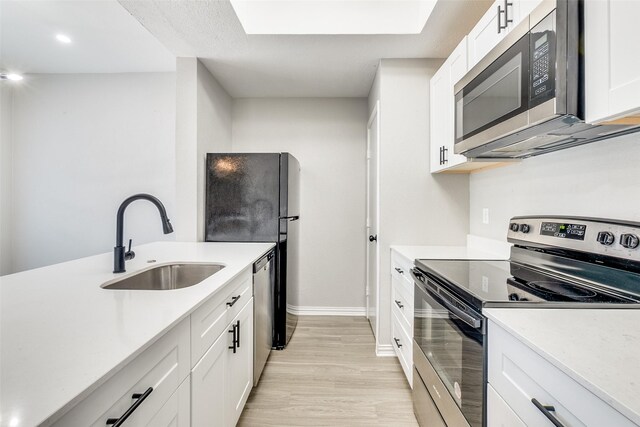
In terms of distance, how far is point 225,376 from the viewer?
1.38 meters

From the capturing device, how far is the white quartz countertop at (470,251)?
6.13 ft

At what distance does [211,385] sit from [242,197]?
5.20 feet

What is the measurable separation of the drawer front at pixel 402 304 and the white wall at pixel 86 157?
255cm

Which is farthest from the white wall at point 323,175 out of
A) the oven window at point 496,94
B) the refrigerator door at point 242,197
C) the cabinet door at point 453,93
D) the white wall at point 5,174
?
the white wall at point 5,174

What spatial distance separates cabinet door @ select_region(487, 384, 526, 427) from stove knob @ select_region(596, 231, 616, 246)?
27.0 inches

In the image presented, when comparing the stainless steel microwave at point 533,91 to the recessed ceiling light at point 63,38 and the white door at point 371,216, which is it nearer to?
the white door at point 371,216

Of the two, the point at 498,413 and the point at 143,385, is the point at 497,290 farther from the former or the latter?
the point at 143,385

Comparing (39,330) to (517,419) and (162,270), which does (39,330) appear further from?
(517,419)

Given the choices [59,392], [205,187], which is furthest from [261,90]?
[59,392]

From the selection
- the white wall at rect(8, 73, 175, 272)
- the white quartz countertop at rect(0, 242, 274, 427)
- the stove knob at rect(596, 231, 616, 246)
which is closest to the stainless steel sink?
the white quartz countertop at rect(0, 242, 274, 427)

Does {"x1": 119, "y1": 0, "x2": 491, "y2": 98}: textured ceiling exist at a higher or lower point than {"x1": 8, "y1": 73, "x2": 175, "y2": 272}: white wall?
higher

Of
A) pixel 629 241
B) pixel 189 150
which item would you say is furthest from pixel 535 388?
pixel 189 150

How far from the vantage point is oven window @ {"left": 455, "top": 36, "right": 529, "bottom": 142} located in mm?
1175

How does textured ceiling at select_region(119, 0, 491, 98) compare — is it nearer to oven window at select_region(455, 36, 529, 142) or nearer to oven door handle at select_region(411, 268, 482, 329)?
oven window at select_region(455, 36, 529, 142)
